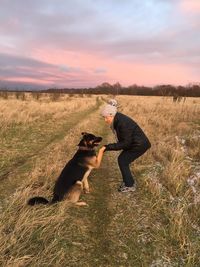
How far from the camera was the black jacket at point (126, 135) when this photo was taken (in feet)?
20.2

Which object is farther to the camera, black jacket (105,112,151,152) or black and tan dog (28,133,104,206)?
black jacket (105,112,151,152)

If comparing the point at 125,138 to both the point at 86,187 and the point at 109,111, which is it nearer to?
the point at 109,111

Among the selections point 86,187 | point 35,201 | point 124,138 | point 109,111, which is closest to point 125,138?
Answer: point 124,138

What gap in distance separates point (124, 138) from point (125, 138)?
20 millimetres

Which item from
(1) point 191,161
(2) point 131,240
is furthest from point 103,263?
(1) point 191,161

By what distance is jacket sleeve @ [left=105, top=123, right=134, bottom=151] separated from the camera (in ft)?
20.2

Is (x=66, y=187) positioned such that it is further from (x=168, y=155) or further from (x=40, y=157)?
(x=168, y=155)

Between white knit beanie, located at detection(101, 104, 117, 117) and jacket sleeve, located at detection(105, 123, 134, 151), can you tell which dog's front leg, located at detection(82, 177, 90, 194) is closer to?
jacket sleeve, located at detection(105, 123, 134, 151)

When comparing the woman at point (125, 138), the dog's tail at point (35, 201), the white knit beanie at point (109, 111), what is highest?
the white knit beanie at point (109, 111)

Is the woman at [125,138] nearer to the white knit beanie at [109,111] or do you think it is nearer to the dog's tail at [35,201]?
the white knit beanie at [109,111]

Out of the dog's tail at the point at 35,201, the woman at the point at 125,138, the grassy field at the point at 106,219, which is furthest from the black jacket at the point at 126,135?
the dog's tail at the point at 35,201

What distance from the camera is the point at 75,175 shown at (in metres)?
5.68

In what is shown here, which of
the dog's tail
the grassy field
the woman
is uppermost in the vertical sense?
the woman

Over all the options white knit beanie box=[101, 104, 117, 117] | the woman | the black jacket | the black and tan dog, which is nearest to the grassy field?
the black and tan dog
